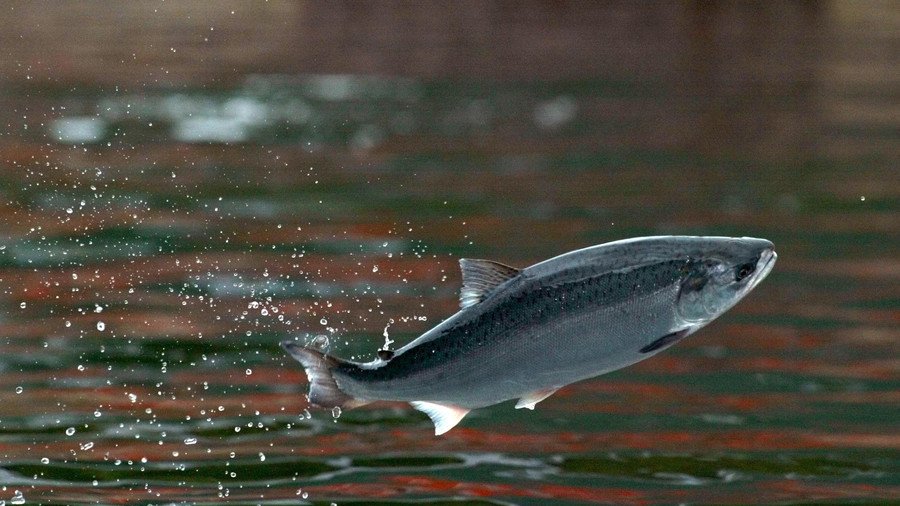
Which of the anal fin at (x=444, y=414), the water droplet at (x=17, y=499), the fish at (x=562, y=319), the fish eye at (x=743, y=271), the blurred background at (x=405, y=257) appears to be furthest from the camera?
the blurred background at (x=405, y=257)

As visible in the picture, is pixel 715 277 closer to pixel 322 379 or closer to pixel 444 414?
pixel 444 414

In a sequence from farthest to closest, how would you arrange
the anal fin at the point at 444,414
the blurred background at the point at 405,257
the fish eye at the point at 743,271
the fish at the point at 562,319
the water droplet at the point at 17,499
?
the blurred background at the point at 405,257
the water droplet at the point at 17,499
the anal fin at the point at 444,414
the fish eye at the point at 743,271
the fish at the point at 562,319

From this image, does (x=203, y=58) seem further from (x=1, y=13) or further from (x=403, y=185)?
(x=1, y=13)

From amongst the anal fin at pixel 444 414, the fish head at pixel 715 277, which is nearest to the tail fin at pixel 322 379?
the anal fin at pixel 444 414

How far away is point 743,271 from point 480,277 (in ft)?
2.45

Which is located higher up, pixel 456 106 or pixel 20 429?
pixel 456 106

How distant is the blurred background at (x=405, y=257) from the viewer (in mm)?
8016

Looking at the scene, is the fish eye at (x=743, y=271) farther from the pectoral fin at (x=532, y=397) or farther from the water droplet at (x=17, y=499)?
the water droplet at (x=17, y=499)

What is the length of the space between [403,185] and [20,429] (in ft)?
25.8

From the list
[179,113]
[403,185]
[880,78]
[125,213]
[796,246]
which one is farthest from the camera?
[880,78]

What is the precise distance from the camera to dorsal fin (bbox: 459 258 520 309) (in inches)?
193

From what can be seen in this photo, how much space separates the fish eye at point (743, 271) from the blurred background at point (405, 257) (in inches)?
105

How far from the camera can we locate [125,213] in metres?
14.8

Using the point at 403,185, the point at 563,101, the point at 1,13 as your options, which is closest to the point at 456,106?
the point at 563,101
